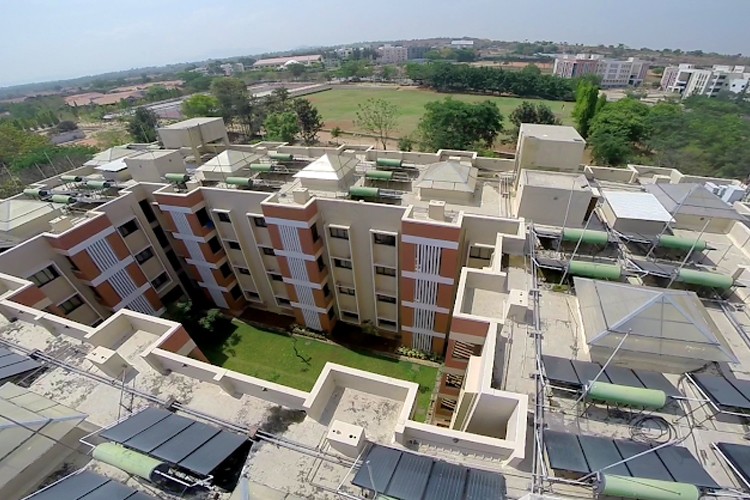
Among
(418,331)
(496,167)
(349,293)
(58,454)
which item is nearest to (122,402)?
(58,454)

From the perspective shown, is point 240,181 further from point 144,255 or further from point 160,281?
point 160,281

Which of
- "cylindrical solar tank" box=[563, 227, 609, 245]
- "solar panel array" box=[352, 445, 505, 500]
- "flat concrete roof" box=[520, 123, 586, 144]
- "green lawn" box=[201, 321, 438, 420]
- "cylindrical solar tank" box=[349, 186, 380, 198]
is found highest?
"flat concrete roof" box=[520, 123, 586, 144]

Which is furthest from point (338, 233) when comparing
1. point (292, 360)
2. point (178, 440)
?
point (178, 440)

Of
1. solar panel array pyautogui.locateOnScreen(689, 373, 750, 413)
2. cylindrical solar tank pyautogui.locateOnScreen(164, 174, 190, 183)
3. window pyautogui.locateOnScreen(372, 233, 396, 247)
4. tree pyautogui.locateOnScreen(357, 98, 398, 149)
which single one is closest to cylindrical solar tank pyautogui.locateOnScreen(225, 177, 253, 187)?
cylindrical solar tank pyautogui.locateOnScreen(164, 174, 190, 183)

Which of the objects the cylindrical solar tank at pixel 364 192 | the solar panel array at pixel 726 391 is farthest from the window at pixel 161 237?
the solar panel array at pixel 726 391

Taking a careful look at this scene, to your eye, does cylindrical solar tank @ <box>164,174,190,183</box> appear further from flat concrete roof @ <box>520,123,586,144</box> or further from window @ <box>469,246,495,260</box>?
flat concrete roof @ <box>520,123,586,144</box>

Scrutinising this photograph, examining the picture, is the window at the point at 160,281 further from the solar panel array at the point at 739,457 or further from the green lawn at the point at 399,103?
the green lawn at the point at 399,103
